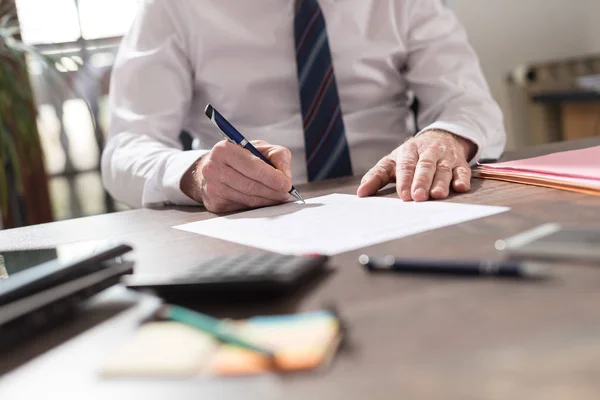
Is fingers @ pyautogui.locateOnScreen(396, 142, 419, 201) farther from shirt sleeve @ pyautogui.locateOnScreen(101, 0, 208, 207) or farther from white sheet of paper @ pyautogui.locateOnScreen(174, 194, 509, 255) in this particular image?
shirt sleeve @ pyautogui.locateOnScreen(101, 0, 208, 207)

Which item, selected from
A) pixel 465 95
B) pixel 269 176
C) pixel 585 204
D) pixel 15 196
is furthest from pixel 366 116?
pixel 15 196

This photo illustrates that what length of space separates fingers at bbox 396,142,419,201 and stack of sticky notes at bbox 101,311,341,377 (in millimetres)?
488

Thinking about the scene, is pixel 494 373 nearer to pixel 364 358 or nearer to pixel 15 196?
pixel 364 358

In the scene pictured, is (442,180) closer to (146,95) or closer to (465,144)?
(465,144)

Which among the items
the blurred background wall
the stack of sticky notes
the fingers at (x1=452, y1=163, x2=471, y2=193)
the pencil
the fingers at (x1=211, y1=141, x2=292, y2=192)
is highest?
the blurred background wall

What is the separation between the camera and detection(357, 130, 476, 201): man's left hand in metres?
0.92

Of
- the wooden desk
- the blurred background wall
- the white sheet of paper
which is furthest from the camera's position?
the blurred background wall

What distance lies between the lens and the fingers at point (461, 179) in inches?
36.4

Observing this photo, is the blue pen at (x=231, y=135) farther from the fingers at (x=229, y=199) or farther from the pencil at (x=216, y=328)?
the pencil at (x=216, y=328)

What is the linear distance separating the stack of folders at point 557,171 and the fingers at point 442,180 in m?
0.08

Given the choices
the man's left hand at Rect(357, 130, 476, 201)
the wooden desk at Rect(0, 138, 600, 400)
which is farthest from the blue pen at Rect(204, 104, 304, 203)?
the wooden desk at Rect(0, 138, 600, 400)

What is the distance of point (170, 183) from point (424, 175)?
0.42 m

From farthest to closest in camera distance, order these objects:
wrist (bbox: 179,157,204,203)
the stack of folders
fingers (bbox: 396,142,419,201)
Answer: wrist (bbox: 179,157,204,203)
fingers (bbox: 396,142,419,201)
the stack of folders

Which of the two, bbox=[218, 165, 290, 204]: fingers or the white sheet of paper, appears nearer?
the white sheet of paper
